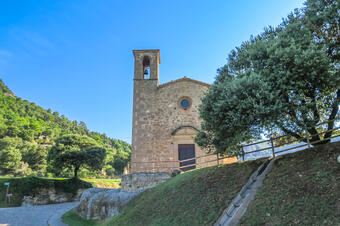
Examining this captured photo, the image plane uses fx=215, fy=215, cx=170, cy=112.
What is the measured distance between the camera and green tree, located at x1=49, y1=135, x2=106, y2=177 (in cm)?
2684

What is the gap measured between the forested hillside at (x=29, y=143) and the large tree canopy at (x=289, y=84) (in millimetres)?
29474

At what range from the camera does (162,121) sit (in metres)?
18.3

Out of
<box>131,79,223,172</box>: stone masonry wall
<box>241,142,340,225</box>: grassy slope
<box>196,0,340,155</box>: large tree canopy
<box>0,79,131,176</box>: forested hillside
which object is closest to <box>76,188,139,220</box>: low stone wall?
<box>131,79,223,172</box>: stone masonry wall

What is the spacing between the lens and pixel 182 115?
728 inches

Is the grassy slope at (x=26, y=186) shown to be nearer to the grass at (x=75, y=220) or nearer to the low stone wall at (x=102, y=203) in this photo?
the grass at (x=75, y=220)

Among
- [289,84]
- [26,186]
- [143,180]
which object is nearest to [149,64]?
[143,180]

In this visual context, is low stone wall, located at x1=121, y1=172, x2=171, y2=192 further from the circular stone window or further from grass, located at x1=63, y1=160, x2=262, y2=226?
the circular stone window

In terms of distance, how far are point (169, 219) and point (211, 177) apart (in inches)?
112

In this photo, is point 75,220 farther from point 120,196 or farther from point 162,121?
point 162,121

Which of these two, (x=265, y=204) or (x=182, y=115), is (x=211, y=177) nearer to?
(x=265, y=204)

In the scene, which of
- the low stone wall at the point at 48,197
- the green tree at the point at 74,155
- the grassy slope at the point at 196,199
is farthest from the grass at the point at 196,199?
the green tree at the point at 74,155

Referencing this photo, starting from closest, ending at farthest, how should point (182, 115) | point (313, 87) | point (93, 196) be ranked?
point (313, 87), point (93, 196), point (182, 115)

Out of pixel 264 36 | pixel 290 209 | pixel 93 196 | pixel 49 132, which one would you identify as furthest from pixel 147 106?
pixel 49 132

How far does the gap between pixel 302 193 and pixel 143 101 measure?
14689mm
